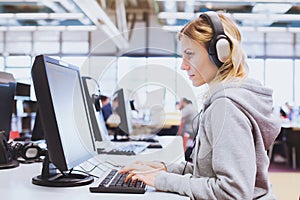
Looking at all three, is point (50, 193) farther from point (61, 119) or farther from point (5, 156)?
point (5, 156)

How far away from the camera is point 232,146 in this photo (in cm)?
106

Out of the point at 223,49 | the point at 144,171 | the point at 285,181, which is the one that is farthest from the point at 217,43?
the point at 285,181

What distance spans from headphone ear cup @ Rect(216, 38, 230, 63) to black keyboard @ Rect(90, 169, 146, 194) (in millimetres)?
440

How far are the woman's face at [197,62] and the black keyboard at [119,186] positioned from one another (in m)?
0.38

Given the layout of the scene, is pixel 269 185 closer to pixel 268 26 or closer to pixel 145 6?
pixel 268 26

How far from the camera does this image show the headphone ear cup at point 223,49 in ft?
3.94

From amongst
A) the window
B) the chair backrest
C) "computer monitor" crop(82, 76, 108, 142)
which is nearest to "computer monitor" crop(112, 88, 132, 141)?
"computer monitor" crop(82, 76, 108, 142)

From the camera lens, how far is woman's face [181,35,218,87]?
127cm

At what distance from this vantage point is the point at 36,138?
1.95m

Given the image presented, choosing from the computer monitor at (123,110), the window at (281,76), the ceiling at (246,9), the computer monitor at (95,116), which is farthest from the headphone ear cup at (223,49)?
the window at (281,76)

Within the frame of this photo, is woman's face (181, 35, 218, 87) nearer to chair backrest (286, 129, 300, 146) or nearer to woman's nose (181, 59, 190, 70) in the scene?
woman's nose (181, 59, 190, 70)

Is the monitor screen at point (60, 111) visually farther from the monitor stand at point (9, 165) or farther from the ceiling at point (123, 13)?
the ceiling at point (123, 13)

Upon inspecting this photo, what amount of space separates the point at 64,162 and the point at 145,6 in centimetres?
1032

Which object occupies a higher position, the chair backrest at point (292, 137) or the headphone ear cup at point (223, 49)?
the headphone ear cup at point (223, 49)
